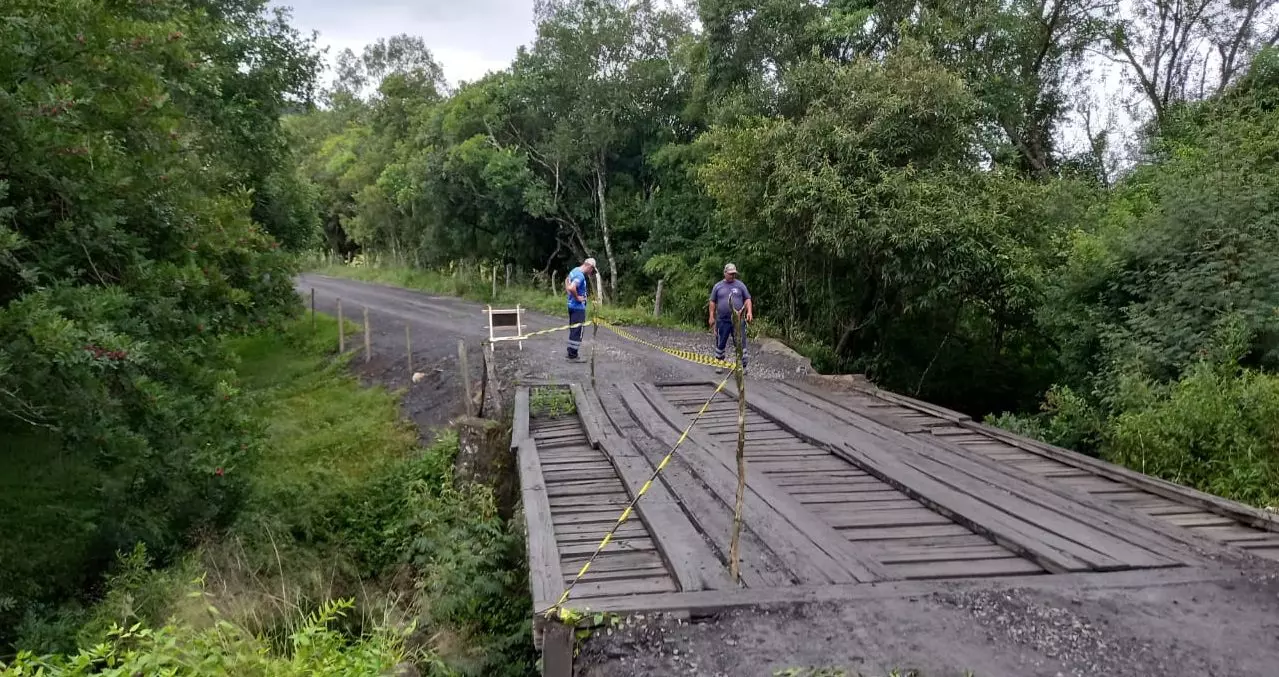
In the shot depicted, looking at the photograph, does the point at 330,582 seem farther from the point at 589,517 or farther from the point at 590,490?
the point at 589,517

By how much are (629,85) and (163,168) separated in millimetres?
15957

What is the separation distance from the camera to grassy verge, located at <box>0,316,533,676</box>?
374 cm

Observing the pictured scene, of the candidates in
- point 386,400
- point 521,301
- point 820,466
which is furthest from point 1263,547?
point 521,301

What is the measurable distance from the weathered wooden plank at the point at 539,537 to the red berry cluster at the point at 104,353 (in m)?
3.25

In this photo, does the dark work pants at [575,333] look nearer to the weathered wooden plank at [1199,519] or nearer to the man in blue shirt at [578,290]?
the man in blue shirt at [578,290]

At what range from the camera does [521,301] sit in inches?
916

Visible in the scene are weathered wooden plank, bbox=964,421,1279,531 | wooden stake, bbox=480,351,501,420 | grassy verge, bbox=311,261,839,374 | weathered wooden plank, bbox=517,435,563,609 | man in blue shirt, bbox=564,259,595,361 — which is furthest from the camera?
grassy verge, bbox=311,261,839,374

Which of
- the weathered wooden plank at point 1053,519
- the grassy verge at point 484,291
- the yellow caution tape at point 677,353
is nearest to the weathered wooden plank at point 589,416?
the yellow caution tape at point 677,353

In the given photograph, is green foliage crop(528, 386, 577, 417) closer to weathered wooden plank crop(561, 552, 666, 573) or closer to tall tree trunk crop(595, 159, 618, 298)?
weathered wooden plank crop(561, 552, 666, 573)

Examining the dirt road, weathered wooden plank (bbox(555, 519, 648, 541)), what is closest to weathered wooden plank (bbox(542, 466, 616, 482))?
weathered wooden plank (bbox(555, 519, 648, 541))

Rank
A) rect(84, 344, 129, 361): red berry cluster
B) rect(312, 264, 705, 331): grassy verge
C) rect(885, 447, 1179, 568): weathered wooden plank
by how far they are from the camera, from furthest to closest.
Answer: rect(312, 264, 705, 331): grassy verge → rect(84, 344, 129, 361): red berry cluster → rect(885, 447, 1179, 568): weathered wooden plank

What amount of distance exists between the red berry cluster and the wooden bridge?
3254 mm

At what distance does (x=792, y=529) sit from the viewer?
5.43m

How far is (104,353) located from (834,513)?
5.77 m
